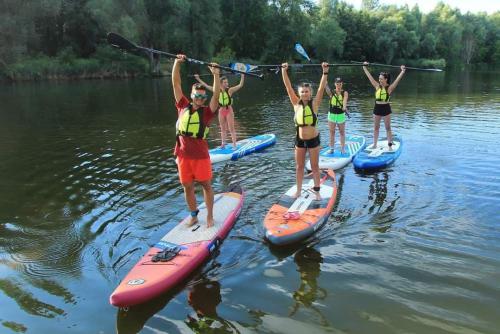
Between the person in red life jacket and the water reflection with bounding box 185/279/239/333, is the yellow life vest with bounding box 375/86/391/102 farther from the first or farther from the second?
the water reflection with bounding box 185/279/239/333

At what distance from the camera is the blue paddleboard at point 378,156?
34.0 ft

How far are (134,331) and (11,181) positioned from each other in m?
6.75

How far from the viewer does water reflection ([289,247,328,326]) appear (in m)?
5.12

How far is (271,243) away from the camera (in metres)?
6.55

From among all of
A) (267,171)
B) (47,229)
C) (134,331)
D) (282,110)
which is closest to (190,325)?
(134,331)

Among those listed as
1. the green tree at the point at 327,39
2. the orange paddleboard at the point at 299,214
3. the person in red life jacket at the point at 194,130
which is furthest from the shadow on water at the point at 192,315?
the green tree at the point at 327,39

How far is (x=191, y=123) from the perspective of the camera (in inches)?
246

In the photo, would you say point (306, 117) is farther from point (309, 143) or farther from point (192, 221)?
point (192, 221)

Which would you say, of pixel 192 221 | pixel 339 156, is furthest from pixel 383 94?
pixel 192 221

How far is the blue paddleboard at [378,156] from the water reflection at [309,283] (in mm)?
4433

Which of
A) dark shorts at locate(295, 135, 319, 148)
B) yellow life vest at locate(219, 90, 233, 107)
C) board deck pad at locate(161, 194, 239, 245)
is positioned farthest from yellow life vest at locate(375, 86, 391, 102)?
board deck pad at locate(161, 194, 239, 245)

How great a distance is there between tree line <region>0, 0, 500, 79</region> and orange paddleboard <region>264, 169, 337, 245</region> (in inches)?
1371

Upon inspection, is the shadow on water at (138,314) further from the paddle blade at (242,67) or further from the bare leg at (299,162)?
the paddle blade at (242,67)

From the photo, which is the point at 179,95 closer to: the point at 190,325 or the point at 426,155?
the point at 190,325
